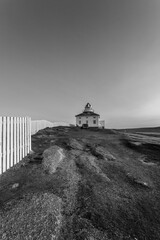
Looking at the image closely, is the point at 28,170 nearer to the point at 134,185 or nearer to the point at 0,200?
the point at 0,200

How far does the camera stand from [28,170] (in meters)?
4.11

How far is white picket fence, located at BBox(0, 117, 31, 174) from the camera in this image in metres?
3.98

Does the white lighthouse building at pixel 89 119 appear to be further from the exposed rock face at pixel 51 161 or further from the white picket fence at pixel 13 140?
the white picket fence at pixel 13 140

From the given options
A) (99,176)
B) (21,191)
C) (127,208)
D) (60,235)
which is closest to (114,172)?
(99,176)

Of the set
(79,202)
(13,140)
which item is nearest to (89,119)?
(13,140)

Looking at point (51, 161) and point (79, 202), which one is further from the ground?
point (51, 161)

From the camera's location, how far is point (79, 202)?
102 inches

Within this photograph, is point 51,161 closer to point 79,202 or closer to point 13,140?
point 13,140

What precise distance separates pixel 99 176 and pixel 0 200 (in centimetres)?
290

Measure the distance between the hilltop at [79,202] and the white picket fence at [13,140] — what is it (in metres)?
0.42

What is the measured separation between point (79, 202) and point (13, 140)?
3.59 meters

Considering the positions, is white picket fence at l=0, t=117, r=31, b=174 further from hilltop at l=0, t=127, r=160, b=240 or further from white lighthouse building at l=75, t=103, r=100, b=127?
white lighthouse building at l=75, t=103, r=100, b=127

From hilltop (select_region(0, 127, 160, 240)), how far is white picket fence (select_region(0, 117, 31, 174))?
1.39 feet

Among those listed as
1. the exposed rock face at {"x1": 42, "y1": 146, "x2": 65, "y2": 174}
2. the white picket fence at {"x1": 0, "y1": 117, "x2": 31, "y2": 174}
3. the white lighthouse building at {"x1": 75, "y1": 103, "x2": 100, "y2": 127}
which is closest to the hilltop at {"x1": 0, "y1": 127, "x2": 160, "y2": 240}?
the exposed rock face at {"x1": 42, "y1": 146, "x2": 65, "y2": 174}
